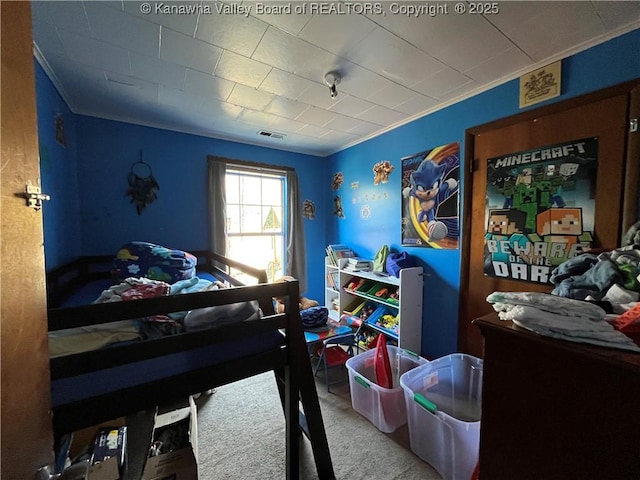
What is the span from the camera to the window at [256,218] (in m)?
3.12

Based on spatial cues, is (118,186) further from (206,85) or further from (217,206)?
(206,85)

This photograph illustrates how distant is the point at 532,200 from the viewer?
66.7 inches

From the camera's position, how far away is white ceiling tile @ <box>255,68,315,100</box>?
1.76 m

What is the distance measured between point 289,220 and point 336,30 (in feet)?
7.47

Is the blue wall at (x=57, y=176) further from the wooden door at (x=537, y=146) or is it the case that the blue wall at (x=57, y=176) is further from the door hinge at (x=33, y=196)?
the wooden door at (x=537, y=146)

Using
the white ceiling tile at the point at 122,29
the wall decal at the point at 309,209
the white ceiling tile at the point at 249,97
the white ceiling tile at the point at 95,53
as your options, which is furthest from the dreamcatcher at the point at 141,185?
the wall decal at the point at 309,209

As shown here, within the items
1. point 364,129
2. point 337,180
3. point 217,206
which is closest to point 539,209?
point 364,129

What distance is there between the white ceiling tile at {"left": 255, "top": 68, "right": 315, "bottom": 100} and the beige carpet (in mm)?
2387

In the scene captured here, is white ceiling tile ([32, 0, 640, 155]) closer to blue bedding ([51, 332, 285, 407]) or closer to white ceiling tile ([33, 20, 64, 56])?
white ceiling tile ([33, 20, 64, 56])

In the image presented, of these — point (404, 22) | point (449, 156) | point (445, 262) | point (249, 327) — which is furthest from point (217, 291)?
point (449, 156)

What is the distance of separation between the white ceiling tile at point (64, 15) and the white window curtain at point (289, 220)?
5.16 ft

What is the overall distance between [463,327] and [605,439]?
1.60 metres

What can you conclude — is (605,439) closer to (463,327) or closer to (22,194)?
(22,194)

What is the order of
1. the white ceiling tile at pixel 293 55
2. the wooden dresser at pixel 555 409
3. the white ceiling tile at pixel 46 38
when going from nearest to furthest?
the wooden dresser at pixel 555 409, the white ceiling tile at pixel 46 38, the white ceiling tile at pixel 293 55
